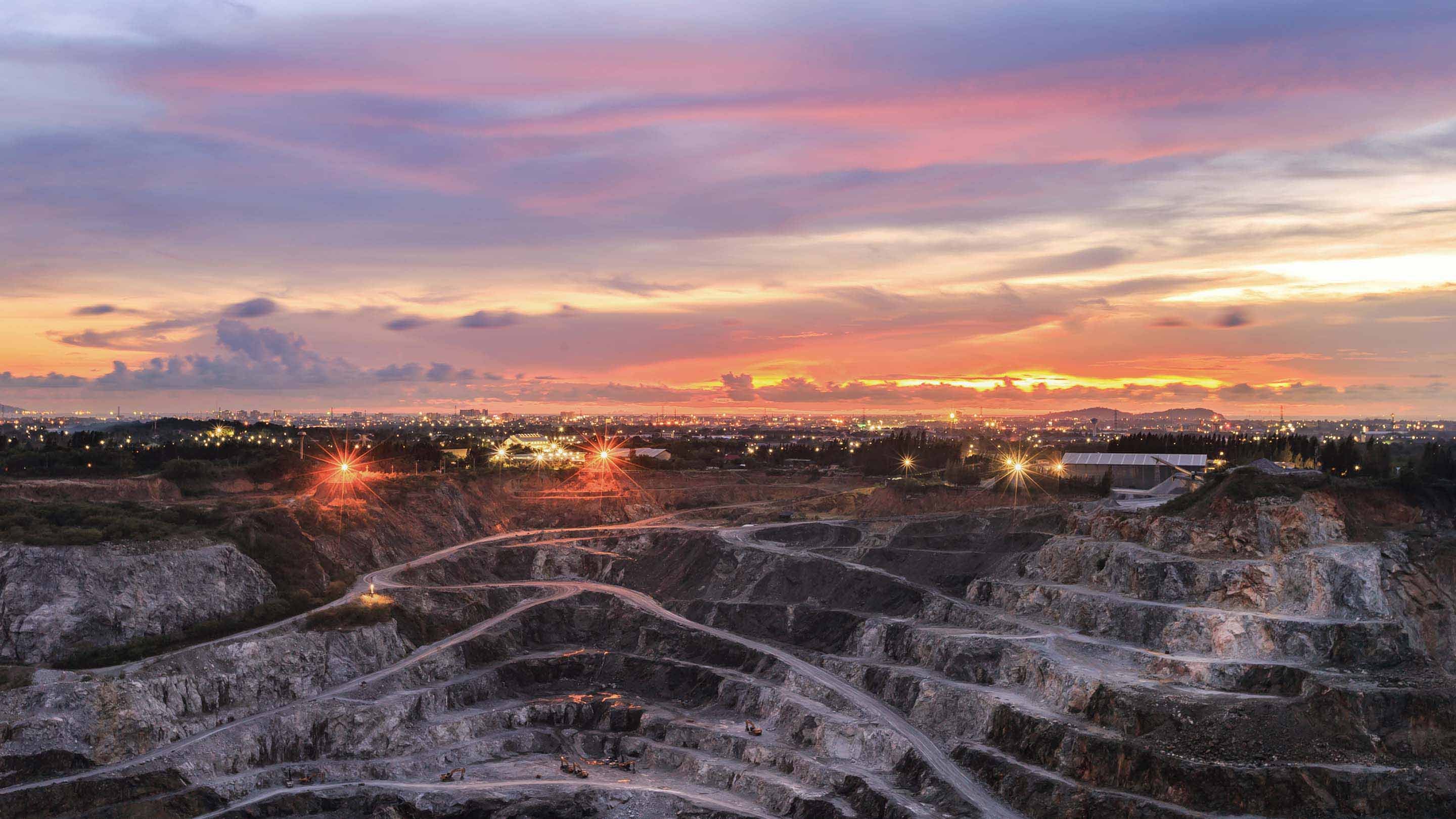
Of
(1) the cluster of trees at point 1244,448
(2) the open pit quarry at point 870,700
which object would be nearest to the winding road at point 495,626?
(2) the open pit quarry at point 870,700

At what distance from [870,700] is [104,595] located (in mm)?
74555

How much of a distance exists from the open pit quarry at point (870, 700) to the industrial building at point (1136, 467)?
168 ft

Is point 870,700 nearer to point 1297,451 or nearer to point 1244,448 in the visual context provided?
point 1297,451

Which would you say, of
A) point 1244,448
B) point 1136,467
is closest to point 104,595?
point 1136,467

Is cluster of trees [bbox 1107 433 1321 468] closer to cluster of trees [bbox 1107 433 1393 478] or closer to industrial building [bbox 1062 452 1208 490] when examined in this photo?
cluster of trees [bbox 1107 433 1393 478]

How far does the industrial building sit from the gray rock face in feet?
415

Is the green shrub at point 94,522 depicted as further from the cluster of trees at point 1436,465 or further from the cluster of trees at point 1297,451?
the cluster of trees at point 1297,451

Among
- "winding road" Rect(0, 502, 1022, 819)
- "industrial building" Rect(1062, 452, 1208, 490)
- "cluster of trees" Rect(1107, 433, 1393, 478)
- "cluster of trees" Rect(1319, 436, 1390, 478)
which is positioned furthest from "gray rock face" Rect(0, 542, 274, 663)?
"cluster of trees" Rect(1319, 436, 1390, 478)

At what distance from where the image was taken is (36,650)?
8844 cm

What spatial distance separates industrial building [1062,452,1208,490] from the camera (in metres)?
157

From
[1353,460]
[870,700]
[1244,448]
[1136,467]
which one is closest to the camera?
[870,700]

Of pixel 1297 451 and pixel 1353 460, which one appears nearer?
pixel 1353 460

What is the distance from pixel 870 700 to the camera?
88.9m

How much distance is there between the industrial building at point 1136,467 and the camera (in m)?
157
